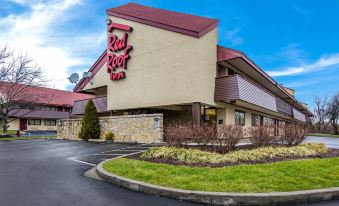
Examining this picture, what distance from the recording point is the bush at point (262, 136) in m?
11.8

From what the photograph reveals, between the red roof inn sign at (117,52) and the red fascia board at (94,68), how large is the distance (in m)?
2.00

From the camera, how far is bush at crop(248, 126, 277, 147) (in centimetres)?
1180

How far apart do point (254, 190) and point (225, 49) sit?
15143 millimetres

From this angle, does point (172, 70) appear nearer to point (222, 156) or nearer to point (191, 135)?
point (191, 135)

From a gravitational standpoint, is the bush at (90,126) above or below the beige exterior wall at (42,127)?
above

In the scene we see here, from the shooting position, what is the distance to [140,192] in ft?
21.2

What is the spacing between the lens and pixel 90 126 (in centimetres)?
2138

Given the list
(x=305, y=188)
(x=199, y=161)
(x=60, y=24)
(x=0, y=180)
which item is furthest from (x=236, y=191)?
(x=60, y=24)

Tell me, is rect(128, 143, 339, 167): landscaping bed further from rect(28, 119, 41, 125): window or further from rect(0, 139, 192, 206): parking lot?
rect(28, 119, 41, 125): window

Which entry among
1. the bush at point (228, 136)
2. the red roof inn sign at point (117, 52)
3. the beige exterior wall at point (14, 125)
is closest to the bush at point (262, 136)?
the bush at point (228, 136)

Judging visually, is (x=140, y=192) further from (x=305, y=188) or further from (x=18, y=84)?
(x=18, y=84)

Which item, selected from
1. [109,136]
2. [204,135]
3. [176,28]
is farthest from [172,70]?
[204,135]

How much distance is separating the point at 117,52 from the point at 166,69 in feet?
19.6

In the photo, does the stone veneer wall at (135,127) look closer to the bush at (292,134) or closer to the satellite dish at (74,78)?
the satellite dish at (74,78)
